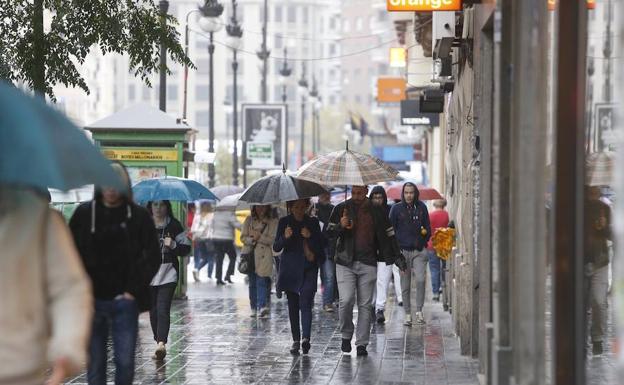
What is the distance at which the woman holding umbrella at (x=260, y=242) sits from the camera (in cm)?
2003

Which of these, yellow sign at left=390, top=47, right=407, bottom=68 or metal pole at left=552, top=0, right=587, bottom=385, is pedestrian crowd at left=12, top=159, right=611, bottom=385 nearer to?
metal pole at left=552, top=0, right=587, bottom=385

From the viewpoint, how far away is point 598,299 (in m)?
7.62

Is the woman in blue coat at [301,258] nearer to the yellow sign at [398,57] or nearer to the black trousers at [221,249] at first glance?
the black trousers at [221,249]

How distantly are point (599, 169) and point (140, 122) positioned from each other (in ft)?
49.7

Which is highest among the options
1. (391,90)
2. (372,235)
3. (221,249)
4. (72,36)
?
(72,36)

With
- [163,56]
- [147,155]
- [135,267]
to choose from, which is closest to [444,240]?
[147,155]

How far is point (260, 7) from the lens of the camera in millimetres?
179125

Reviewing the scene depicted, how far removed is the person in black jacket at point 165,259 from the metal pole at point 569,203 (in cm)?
589

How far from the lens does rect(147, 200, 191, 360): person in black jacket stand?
44.5ft

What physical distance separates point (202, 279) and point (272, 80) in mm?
149019

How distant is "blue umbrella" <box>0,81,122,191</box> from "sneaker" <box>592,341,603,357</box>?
3.14 m

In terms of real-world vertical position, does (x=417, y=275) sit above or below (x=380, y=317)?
above

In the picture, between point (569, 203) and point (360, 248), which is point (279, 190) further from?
point (569, 203)

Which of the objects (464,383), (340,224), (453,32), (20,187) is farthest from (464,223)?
(20,187)
